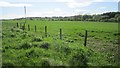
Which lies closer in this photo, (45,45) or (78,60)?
(78,60)

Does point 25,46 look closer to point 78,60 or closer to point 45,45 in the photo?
point 45,45

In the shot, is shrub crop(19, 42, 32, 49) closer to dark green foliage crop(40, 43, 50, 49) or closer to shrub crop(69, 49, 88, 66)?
dark green foliage crop(40, 43, 50, 49)

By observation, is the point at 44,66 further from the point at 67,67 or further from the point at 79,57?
the point at 79,57

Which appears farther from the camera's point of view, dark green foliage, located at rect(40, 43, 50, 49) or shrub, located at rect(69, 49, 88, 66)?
dark green foliage, located at rect(40, 43, 50, 49)

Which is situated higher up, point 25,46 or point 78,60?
point 25,46

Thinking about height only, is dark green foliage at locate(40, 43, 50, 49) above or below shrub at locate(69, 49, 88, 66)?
above

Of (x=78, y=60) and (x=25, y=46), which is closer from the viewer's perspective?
(x=78, y=60)

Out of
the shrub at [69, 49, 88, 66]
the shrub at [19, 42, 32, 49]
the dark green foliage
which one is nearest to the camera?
the shrub at [69, 49, 88, 66]

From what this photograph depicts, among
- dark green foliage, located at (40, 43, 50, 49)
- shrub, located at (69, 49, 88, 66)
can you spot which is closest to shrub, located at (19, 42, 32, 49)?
dark green foliage, located at (40, 43, 50, 49)

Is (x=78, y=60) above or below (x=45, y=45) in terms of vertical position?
below

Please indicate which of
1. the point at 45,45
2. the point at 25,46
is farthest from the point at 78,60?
the point at 25,46

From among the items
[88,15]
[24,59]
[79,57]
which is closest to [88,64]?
[79,57]

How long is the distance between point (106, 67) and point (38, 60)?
10.3 feet

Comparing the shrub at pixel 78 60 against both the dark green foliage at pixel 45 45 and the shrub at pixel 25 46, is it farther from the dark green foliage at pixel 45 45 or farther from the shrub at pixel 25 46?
the shrub at pixel 25 46
